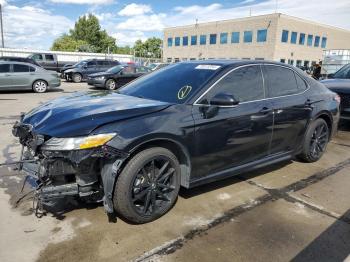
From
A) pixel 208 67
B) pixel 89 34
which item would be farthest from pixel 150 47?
pixel 208 67

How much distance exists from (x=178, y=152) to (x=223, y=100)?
75cm

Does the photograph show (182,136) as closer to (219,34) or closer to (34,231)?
(34,231)

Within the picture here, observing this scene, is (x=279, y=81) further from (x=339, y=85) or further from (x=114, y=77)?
(x=114, y=77)

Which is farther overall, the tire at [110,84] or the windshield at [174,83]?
the tire at [110,84]

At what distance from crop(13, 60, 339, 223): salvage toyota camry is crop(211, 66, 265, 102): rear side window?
14 millimetres

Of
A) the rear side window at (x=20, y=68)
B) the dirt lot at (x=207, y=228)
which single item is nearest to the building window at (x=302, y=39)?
the rear side window at (x=20, y=68)

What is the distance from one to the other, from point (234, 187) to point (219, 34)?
51.1m

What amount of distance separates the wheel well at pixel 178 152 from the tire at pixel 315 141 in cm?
247

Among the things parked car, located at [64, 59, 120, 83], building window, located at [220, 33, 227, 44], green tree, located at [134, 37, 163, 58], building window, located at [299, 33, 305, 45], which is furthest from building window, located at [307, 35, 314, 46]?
green tree, located at [134, 37, 163, 58]

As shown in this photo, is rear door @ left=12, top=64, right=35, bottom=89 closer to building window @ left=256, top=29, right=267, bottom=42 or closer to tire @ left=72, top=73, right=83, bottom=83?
tire @ left=72, top=73, right=83, bottom=83

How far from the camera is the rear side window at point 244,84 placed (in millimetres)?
3904

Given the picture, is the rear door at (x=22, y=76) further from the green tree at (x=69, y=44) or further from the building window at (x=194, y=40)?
the green tree at (x=69, y=44)

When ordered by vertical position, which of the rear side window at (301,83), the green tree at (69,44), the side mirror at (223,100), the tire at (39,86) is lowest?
the tire at (39,86)

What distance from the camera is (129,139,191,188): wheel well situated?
10.6ft
